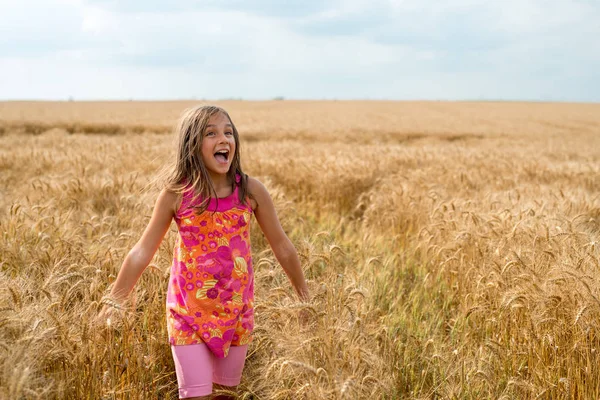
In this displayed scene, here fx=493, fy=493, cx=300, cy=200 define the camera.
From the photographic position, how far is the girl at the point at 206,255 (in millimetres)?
1984

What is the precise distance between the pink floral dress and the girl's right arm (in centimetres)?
5

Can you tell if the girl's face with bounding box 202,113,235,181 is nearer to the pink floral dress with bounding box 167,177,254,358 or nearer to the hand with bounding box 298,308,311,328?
the pink floral dress with bounding box 167,177,254,358

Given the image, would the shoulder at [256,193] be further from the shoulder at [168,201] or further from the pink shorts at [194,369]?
the pink shorts at [194,369]


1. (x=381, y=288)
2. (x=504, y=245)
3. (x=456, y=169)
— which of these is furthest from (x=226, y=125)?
(x=456, y=169)

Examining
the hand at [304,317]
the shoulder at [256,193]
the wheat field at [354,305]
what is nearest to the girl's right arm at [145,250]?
the wheat field at [354,305]

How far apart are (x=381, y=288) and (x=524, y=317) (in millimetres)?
1040

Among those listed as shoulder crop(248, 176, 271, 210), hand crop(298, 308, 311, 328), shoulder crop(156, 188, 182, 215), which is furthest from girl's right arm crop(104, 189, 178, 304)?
hand crop(298, 308, 311, 328)

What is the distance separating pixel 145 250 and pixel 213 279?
1.06 ft

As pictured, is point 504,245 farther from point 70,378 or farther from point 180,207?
point 70,378

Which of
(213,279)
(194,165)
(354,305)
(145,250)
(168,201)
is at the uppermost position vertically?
(194,165)

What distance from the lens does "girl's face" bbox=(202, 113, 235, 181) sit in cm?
208

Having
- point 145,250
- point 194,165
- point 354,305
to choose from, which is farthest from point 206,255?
point 354,305

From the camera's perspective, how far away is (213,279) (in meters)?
2.04

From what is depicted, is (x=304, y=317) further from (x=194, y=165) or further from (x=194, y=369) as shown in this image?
(x=194, y=165)
